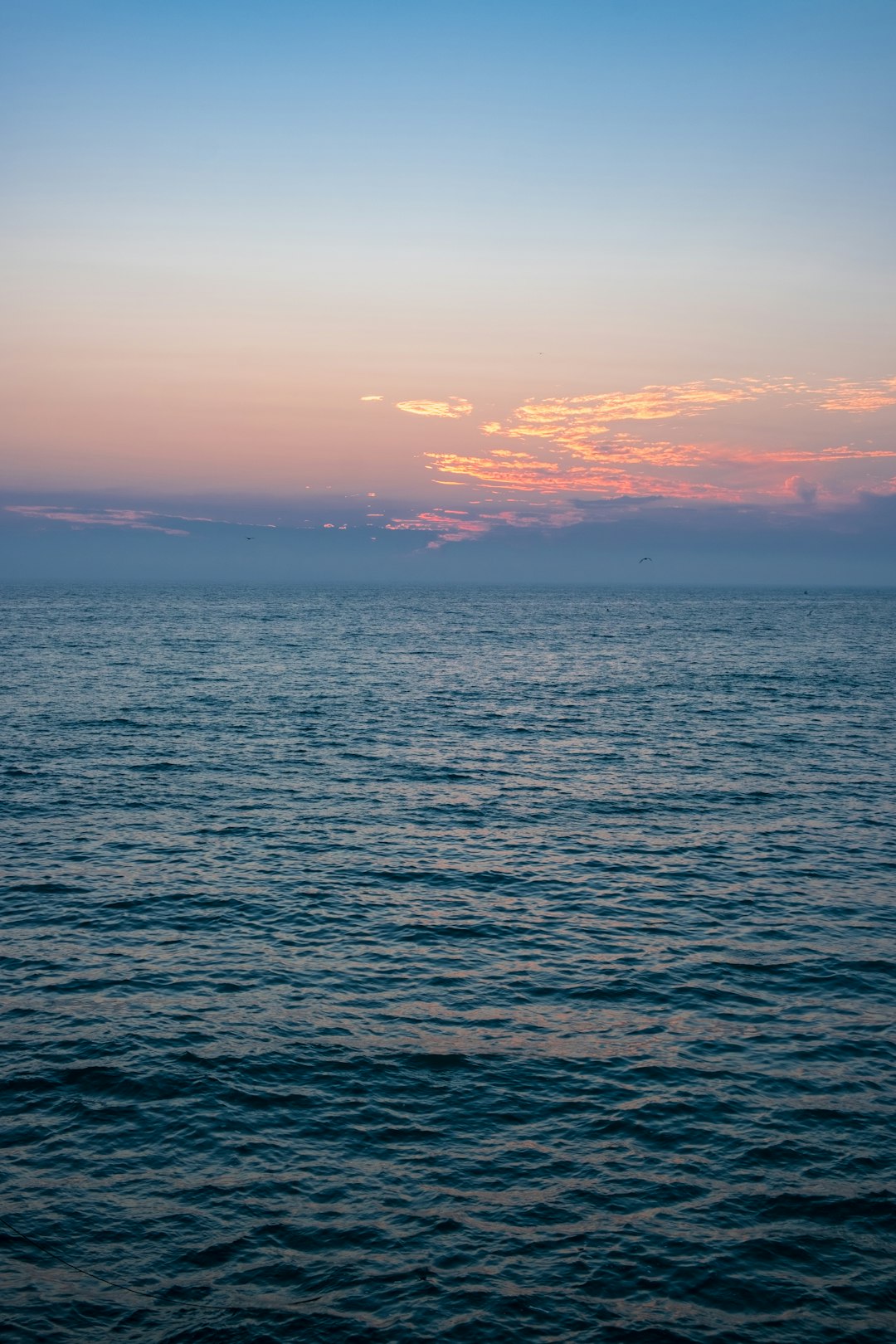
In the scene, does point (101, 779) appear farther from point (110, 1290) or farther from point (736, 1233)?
point (736, 1233)

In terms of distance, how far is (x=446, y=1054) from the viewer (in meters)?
25.1

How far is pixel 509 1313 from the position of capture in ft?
Answer: 54.2

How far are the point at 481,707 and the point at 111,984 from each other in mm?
62948

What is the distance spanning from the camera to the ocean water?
17188 millimetres

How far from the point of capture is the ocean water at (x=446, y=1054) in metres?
17.2

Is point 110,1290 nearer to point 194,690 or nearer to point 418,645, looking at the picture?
point 194,690

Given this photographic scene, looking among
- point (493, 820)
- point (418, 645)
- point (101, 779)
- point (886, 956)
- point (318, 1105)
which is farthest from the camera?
point (418, 645)

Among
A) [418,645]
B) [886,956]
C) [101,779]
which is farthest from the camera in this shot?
[418,645]

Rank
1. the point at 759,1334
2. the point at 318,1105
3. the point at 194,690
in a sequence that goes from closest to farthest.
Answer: the point at 759,1334 < the point at 318,1105 < the point at 194,690

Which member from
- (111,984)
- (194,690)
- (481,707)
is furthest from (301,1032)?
(194,690)

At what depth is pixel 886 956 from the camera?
31.7 metres

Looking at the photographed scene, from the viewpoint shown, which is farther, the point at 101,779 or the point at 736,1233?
the point at 101,779

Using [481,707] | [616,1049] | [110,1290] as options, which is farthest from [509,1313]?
[481,707]

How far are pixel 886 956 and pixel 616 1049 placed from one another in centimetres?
1185
